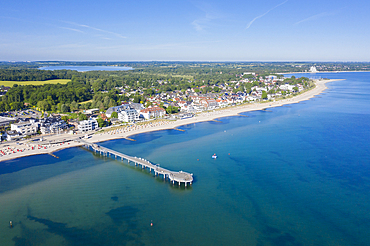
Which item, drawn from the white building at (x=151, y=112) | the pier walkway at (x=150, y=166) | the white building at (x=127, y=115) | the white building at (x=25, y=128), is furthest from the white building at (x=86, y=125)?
the white building at (x=151, y=112)

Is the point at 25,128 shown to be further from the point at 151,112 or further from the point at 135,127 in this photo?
the point at 151,112

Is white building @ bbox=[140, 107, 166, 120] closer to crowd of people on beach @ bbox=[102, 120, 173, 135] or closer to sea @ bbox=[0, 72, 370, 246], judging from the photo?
crowd of people on beach @ bbox=[102, 120, 173, 135]

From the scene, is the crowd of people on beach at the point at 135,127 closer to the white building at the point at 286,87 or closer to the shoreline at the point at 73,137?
the shoreline at the point at 73,137

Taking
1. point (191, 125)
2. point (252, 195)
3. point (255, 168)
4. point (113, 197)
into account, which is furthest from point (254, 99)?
point (113, 197)

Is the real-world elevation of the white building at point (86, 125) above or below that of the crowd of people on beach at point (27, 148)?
above

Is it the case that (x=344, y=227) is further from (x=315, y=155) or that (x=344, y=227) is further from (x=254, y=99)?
(x=254, y=99)

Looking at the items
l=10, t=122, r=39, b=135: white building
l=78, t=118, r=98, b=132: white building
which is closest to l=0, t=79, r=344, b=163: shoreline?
l=78, t=118, r=98, b=132: white building
